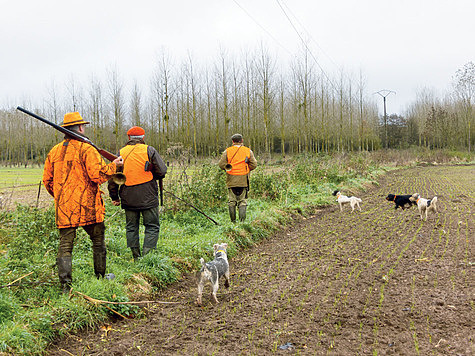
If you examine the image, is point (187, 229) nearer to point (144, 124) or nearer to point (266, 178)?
point (266, 178)

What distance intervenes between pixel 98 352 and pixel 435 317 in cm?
336

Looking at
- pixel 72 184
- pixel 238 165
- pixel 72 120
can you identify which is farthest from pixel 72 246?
pixel 238 165

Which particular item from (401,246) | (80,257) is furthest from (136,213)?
(401,246)

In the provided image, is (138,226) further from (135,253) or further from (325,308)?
(325,308)

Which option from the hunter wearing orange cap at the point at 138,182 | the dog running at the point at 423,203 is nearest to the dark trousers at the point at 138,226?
the hunter wearing orange cap at the point at 138,182

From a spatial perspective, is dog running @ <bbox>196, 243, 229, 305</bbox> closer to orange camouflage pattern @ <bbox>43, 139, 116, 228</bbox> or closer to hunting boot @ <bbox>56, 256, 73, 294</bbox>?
orange camouflage pattern @ <bbox>43, 139, 116, 228</bbox>

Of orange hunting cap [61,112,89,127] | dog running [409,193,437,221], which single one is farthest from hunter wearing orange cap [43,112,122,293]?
dog running [409,193,437,221]

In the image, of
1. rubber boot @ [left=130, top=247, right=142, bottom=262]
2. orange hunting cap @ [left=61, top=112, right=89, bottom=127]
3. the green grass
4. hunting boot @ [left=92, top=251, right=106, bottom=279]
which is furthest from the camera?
rubber boot @ [left=130, top=247, right=142, bottom=262]

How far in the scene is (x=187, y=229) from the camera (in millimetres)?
7551

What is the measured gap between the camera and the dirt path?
131 inches

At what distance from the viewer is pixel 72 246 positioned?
4316 mm

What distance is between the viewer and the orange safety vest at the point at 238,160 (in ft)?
26.3

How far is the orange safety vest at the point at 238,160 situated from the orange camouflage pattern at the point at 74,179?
13.1ft

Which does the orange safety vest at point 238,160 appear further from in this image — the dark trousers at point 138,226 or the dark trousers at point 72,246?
the dark trousers at point 72,246
